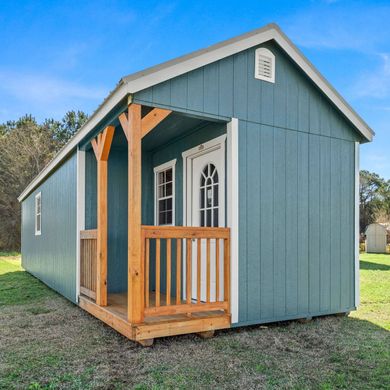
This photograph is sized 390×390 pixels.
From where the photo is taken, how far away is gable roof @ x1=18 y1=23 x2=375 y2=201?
3920 mm

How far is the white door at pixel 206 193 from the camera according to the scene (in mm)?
5004

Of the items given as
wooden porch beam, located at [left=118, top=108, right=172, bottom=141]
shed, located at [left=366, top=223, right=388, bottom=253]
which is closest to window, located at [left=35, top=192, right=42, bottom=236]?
wooden porch beam, located at [left=118, top=108, right=172, bottom=141]

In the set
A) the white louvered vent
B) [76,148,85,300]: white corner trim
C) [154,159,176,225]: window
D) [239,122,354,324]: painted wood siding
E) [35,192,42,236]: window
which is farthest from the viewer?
[35,192,42,236]: window

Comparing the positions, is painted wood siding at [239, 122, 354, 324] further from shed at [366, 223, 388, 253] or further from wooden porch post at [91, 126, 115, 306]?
shed at [366, 223, 388, 253]

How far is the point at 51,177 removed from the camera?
27.3 ft

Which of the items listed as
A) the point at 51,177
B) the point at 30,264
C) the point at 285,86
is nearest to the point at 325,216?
the point at 285,86

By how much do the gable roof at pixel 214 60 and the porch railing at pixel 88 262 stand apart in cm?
142

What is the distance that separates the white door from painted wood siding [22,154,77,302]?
190cm

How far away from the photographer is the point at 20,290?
786cm

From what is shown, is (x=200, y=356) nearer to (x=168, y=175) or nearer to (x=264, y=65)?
(x=264, y=65)

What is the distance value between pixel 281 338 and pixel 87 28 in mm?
8729

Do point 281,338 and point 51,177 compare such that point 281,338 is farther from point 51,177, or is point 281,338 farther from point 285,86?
point 51,177

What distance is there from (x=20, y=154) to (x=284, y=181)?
21587mm

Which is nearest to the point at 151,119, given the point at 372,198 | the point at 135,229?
the point at 135,229
